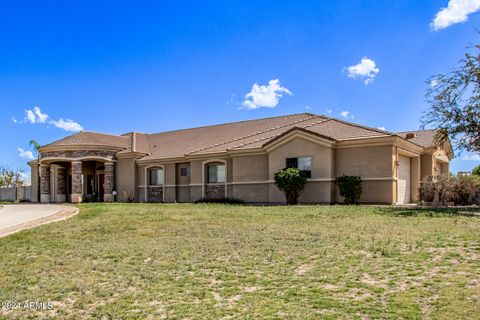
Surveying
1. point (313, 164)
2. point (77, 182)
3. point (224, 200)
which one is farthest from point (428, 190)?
point (77, 182)

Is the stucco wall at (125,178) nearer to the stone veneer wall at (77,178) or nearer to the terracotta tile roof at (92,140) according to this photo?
the terracotta tile roof at (92,140)

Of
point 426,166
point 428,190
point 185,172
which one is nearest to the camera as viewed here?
point 428,190

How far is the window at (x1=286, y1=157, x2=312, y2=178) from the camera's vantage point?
24.1 metres

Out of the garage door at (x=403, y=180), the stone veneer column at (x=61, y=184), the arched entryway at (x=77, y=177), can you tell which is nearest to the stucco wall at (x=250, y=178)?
the garage door at (x=403, y=180)

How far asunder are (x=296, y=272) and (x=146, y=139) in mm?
33653

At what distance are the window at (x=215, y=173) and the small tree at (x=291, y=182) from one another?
234 inches

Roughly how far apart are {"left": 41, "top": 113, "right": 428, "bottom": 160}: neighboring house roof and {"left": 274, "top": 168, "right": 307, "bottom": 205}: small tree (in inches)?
92.6

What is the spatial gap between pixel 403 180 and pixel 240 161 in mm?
9782

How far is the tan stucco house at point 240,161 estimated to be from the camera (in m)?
23.1

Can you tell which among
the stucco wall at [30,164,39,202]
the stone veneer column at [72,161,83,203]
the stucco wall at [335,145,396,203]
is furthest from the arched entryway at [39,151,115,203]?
the stucco wall at [335,145,396,203]

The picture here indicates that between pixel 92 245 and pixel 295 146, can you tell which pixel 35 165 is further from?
pixel 92 245

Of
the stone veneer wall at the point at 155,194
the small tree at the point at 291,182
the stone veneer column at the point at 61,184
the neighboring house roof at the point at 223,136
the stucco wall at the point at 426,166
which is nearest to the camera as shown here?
the small tree at the point at 291,182

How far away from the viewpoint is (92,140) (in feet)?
113

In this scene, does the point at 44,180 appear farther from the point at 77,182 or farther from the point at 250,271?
the point at 250,271
